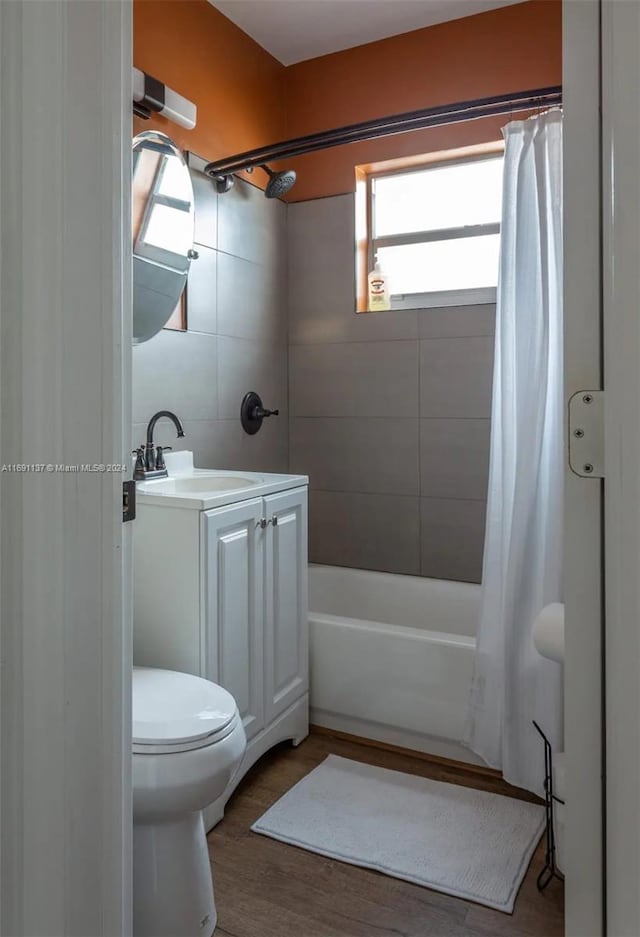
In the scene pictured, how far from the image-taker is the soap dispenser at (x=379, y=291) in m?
3.07

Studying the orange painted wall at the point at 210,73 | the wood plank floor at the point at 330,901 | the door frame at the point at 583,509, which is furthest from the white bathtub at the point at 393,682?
the orange painted wall at the point at 210,73

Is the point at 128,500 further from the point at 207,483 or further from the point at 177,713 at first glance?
the point at 207,483

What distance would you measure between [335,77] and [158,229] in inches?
56.2

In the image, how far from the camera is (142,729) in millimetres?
1477

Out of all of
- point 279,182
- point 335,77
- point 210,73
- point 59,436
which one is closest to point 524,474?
point 59,436

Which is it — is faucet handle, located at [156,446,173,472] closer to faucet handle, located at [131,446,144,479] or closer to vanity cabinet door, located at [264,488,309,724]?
faucet handle, located at [131,446,144,479]

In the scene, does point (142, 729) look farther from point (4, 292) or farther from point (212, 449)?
point (212, 449)

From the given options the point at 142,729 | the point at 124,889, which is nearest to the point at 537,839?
the point at 142,729

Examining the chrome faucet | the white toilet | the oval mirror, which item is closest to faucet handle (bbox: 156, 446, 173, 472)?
the chrome faucet

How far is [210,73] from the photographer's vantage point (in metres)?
2.73

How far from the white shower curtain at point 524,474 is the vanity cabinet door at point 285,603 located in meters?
0.62

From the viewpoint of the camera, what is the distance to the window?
2.95 meters

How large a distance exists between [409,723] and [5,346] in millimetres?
1894

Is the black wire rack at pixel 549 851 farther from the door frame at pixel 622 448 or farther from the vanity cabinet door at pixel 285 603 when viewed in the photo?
the door frame at pixel 622 448
